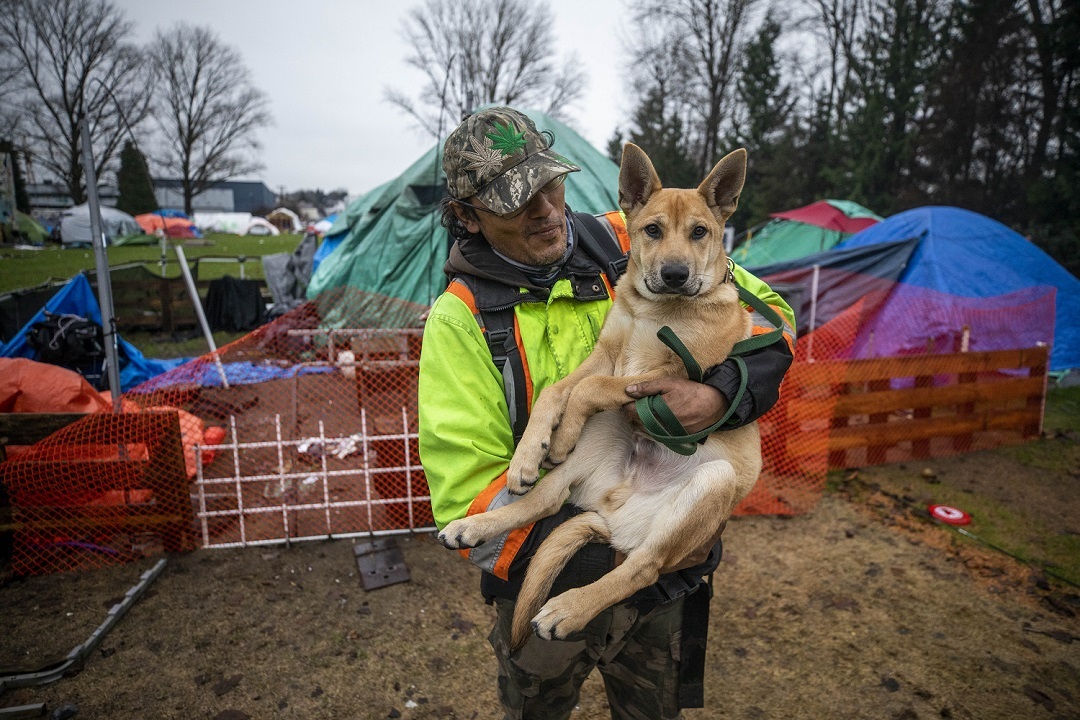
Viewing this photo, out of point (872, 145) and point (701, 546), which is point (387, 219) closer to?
point (701, 546)

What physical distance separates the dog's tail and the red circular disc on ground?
15.8ft

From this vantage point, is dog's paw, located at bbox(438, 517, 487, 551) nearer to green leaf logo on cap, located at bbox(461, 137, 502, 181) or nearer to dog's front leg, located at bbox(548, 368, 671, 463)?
dog's front leg, located at bbox(548, 368, 671, 463)

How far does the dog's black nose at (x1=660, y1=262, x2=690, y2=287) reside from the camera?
223 centimetres

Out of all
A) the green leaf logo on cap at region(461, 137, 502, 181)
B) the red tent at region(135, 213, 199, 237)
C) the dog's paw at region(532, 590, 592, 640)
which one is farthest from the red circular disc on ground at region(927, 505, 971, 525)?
the red tent at region(135, 213, 199, 237)

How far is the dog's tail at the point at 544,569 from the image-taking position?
1.83 meters

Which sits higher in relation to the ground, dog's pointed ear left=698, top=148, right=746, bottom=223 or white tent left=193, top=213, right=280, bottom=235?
white tent left=193, top=213, right=280, bottom=235

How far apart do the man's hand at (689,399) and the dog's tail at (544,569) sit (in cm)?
53

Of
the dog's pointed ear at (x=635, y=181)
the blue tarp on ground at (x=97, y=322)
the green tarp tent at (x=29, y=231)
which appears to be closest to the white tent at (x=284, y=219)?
the green tarp tent at (x=29, y=231)

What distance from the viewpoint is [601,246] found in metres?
2.45

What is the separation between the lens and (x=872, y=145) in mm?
21797

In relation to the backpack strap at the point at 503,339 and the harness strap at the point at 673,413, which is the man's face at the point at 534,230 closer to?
the backpack strap at the point at 503,339

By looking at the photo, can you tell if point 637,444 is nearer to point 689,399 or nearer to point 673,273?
point 689,399

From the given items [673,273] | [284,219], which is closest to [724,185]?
[673,273]

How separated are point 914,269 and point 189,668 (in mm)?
10704
